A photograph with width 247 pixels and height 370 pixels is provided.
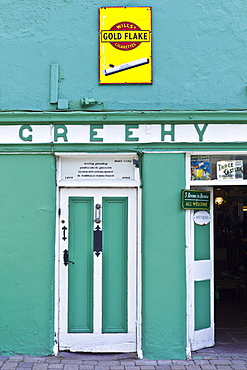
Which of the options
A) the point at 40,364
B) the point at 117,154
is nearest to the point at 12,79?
the point at 117,154

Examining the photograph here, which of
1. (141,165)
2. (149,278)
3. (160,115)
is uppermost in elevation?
(160,115)

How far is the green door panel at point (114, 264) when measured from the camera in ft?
20.4

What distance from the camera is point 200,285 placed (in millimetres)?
6352

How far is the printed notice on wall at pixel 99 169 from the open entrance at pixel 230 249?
3.58 meters

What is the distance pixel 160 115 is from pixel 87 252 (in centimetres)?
220

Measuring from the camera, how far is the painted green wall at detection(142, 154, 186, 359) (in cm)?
599

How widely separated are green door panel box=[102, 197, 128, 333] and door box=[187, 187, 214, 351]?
0.92 meters

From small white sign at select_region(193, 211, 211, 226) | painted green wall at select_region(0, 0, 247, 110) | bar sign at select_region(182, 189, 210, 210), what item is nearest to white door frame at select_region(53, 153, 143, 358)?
bar sign at select_region(182, 189, 210, 210)

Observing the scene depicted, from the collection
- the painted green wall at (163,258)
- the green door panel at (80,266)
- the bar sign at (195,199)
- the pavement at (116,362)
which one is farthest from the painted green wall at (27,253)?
the bar sign at (195,199)

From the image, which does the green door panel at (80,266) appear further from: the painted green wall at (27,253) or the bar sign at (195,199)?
the bar sign at (195,199)

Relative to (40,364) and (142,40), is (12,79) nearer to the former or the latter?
(142,40)

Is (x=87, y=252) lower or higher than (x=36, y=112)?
lower

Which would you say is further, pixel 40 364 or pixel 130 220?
pixel 130 220

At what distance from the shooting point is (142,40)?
6199 millimetres
